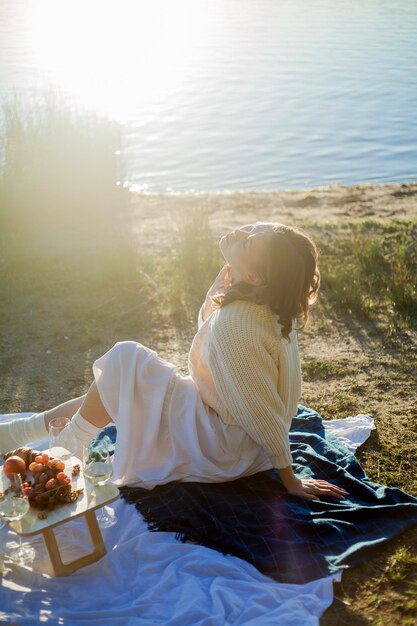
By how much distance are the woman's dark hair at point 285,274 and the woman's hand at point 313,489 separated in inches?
29.4

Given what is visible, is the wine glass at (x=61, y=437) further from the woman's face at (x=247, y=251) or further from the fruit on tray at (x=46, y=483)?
the woman's face at (x=247, y=251)

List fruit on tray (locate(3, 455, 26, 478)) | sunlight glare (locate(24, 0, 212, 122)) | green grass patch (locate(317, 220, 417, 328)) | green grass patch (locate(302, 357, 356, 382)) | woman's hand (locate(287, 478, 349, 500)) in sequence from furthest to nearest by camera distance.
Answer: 1. sunlight glare (locate(24, 0, 212, 122))
2. green grass patch (locate(317, 220, 417, 328))
3. green grass patch (locate(302, 357, 356, 382))
4. woman's hand (locate(287, 478, 349, 500))
5. fruit on tray (locate(3, 455, 26, 478))

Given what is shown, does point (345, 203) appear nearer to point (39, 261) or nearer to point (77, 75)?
point (39, 261)

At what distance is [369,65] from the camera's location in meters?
19.9

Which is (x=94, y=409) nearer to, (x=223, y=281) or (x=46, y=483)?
(x=46, y=483)

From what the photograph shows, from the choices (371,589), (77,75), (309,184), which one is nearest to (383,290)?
(371,589)

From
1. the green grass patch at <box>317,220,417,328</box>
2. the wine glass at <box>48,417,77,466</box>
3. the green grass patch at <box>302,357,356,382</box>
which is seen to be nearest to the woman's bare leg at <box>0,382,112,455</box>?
the wine glass at <box>48,417,77,466</box>

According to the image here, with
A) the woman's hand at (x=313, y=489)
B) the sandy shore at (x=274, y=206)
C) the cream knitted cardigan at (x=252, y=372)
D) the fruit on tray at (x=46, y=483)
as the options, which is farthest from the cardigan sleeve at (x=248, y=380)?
the sandy shore at (x=274, y=206)

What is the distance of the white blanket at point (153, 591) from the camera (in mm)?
3072

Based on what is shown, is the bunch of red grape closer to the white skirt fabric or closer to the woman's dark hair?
the white skirt fabric

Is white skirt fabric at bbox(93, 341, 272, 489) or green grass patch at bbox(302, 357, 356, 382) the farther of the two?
green grass patch at bbox(302, 357, 356, 382)

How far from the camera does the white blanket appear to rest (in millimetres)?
3072

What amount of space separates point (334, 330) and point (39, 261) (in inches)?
112

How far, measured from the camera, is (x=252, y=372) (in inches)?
137
